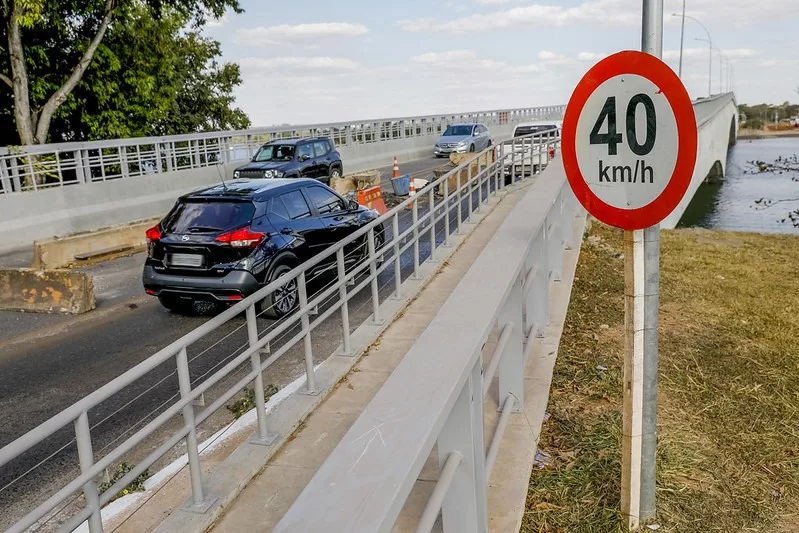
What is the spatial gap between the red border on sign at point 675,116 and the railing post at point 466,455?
123cm

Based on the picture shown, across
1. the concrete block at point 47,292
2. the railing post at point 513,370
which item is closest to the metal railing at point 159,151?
the concrete block at point 47,292

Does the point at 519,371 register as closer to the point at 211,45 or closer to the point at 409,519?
the point at 409,519

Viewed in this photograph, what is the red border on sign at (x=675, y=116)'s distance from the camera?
3.36 m

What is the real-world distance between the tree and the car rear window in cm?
1552

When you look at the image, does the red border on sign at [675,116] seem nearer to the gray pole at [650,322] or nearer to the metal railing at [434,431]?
the gray pole at [650,322]

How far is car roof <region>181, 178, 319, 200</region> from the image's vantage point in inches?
355

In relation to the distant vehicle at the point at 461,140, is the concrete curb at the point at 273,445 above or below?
below

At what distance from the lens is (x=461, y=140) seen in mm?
35781

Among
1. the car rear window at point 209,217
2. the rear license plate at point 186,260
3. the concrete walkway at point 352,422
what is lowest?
the concrete walkway at point 352,422

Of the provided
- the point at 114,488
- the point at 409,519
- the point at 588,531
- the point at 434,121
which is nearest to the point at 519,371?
the point at 588,531

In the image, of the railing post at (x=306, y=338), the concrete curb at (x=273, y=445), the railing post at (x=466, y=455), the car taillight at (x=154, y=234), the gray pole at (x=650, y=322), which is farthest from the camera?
the car taillight at (x=154, y=234)

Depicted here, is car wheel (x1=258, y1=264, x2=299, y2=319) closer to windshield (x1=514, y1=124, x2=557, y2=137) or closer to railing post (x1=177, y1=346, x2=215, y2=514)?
railing post (x1=177, y1=346, x2=215, y2=514)

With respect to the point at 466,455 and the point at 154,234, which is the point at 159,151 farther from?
the point at 466,455

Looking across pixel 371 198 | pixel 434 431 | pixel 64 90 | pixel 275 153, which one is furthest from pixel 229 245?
pixel 64 90
